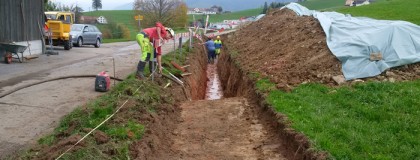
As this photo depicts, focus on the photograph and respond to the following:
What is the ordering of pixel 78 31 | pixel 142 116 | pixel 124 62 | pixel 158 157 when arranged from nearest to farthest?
pixel 158 157 → pixel 142 116 → pixel 124 62 → pixel 78 31

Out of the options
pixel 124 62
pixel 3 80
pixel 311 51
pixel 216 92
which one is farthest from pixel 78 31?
pixel 311 51

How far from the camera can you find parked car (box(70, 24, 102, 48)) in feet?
89.8

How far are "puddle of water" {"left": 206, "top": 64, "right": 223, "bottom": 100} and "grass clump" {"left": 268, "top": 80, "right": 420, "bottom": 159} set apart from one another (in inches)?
302

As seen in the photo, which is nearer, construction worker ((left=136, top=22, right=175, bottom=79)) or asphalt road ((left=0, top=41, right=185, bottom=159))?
asphalt road ((left=0, top=41, right=185, bottom=159))

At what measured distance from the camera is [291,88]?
10633mm

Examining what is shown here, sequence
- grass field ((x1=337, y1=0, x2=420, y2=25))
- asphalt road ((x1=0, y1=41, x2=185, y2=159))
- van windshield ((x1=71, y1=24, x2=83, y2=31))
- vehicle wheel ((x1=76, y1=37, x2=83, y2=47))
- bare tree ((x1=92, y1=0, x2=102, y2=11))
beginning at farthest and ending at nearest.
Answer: bare tree ((x1=92, y1=0, x2=102, y2=11)) → van windshield ((x1=71, y1=24, x2=83, y2=31)) → vehicle wheel ((x1=76, y1=37, x2=83, y2=47)) → grass field ((x1=337, y1=0, x2=420, y2=25)) → asphalt road ((x1=0, y1=41, x2=185, y2=159))

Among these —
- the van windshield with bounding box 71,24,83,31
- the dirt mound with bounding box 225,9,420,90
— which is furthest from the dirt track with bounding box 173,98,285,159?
the van windshield with bounding box 71,24,83,31

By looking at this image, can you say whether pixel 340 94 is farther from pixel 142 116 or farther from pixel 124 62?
pixel 124 62

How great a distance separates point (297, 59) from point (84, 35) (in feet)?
60.6

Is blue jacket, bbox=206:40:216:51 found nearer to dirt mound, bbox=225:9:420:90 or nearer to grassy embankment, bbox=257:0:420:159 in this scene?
dirt mound, bbox=225:9:420:90

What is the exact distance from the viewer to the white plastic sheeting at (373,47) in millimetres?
10789

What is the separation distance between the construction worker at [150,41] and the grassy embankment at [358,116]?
350 cm

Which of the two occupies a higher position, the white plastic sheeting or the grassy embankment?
the white plastic sheeting

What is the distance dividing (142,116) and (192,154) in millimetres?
1348
